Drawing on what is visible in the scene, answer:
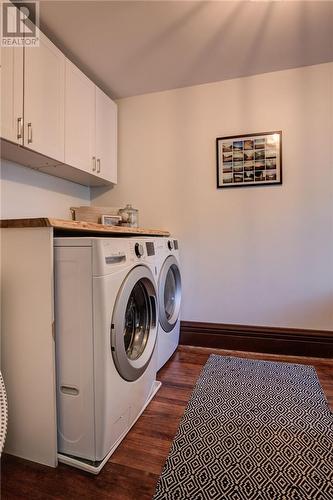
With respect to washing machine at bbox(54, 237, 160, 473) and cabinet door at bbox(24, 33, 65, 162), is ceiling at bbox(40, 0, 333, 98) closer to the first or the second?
cabinet door at bbox(24, 33, 65, 162)

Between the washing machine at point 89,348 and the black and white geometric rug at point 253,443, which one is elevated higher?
the washing machine at point 89,348

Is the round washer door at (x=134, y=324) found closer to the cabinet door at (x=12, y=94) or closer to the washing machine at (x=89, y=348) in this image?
the washing machine at (x=89, y=348)

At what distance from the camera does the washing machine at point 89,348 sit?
1.04 m

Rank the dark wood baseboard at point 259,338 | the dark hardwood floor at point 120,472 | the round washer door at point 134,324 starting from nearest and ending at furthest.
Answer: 1. the dark hardwood floor at point 120,472
2. the round washer door at point 134,324
3. the dark wood baseboard at point 259,338

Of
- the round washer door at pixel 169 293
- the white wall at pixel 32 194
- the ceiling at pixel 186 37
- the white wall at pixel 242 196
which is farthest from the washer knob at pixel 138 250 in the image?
the ceiling at pixel 186 37

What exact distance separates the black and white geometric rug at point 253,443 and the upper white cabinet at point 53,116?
1.71 meters

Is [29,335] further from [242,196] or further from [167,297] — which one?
[242,196]

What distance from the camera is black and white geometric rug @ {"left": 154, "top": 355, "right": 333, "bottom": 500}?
3.21ft

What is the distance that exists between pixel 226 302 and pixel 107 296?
1.50 m

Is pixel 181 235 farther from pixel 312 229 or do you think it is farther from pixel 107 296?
pixel 107 296

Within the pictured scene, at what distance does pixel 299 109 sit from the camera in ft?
6.96

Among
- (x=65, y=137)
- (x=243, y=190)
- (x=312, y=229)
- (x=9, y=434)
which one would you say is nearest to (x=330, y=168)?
(x=312, y=229)

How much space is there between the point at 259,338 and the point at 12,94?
235 centimetres

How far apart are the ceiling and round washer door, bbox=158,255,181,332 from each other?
1468 millimetres
